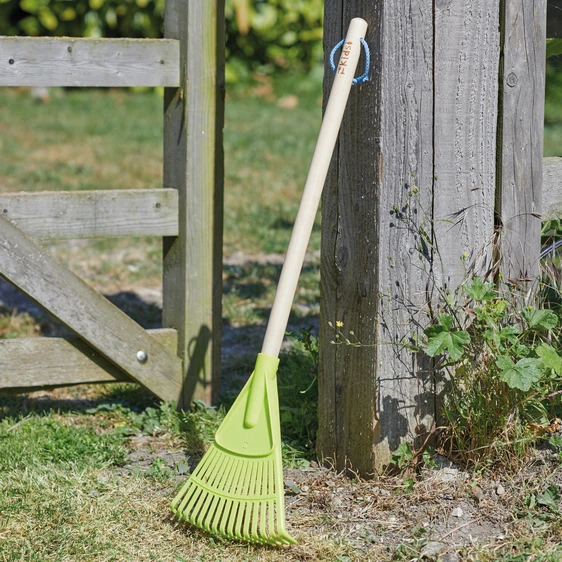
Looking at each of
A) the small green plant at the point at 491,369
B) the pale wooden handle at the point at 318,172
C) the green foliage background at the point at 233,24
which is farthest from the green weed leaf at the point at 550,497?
the green foliage background at the point at 233,24

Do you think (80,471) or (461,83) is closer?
(461,83)

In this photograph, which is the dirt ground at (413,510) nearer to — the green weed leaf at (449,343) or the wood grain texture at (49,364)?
the green weed leaf at (449,343)

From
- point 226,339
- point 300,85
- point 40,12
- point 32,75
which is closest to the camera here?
point 32,75

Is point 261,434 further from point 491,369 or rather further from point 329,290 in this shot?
point 491,369

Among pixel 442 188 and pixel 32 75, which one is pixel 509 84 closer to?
pixel 442 188

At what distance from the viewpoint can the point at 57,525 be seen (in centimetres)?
247

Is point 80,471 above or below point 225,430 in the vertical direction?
below

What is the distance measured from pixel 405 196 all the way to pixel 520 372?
59 cm

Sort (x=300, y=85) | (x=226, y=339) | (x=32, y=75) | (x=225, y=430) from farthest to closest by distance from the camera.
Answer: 1. (x=300, y=85)
2. (x=226, y=339)
3. (x=32, y=75)
4. (x=225, y=430)

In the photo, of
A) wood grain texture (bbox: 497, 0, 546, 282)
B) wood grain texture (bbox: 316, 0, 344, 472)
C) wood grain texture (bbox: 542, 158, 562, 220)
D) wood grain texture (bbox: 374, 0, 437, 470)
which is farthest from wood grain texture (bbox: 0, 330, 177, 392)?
wood grain texture (bbox: 542, 158, 562, 220)

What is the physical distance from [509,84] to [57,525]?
71.7 inches

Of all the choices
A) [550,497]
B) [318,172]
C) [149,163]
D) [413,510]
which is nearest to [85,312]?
[318,172]

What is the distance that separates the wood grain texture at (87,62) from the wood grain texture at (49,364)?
2.97 feet

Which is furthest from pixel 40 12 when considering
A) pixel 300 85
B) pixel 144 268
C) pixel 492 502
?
pixel 492 502
